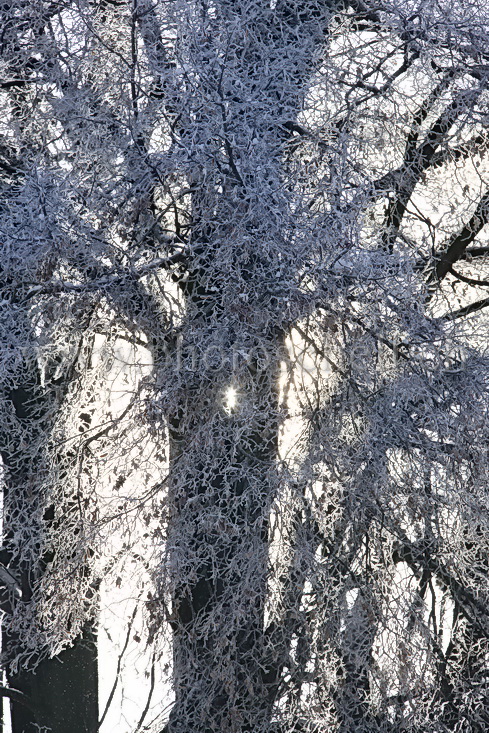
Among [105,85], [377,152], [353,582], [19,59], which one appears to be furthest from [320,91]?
[353,582]

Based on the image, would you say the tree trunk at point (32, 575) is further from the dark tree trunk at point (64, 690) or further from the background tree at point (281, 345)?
the background tree at point (281, 345)

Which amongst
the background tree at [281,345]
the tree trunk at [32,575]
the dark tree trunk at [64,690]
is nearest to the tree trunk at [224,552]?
the background tree at [281,345]

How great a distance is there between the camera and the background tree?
5.33 m

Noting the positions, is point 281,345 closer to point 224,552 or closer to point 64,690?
point 224,552

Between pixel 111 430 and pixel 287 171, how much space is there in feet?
7.61

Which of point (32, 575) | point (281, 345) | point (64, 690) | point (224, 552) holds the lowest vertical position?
point (64, 690)

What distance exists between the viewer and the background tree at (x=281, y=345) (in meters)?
5.33

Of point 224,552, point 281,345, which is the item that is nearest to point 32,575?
point 224,552

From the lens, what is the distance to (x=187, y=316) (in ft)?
18.7

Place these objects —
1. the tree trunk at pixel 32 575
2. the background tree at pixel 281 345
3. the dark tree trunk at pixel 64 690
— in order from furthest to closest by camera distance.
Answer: the dark tree trunk at pixel 64 690, the tree trunk at pixel 32 575, the background tree at pixel 281 345

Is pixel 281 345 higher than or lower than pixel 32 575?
higher

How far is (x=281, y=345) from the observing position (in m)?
5.45

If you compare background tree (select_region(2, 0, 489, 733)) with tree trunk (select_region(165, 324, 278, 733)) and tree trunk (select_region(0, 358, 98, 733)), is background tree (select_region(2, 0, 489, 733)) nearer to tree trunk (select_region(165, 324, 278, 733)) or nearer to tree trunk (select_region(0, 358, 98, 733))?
tree trunk (select_region(165, 324, 278, 733))

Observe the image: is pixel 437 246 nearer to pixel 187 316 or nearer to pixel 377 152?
pixel 377 152
